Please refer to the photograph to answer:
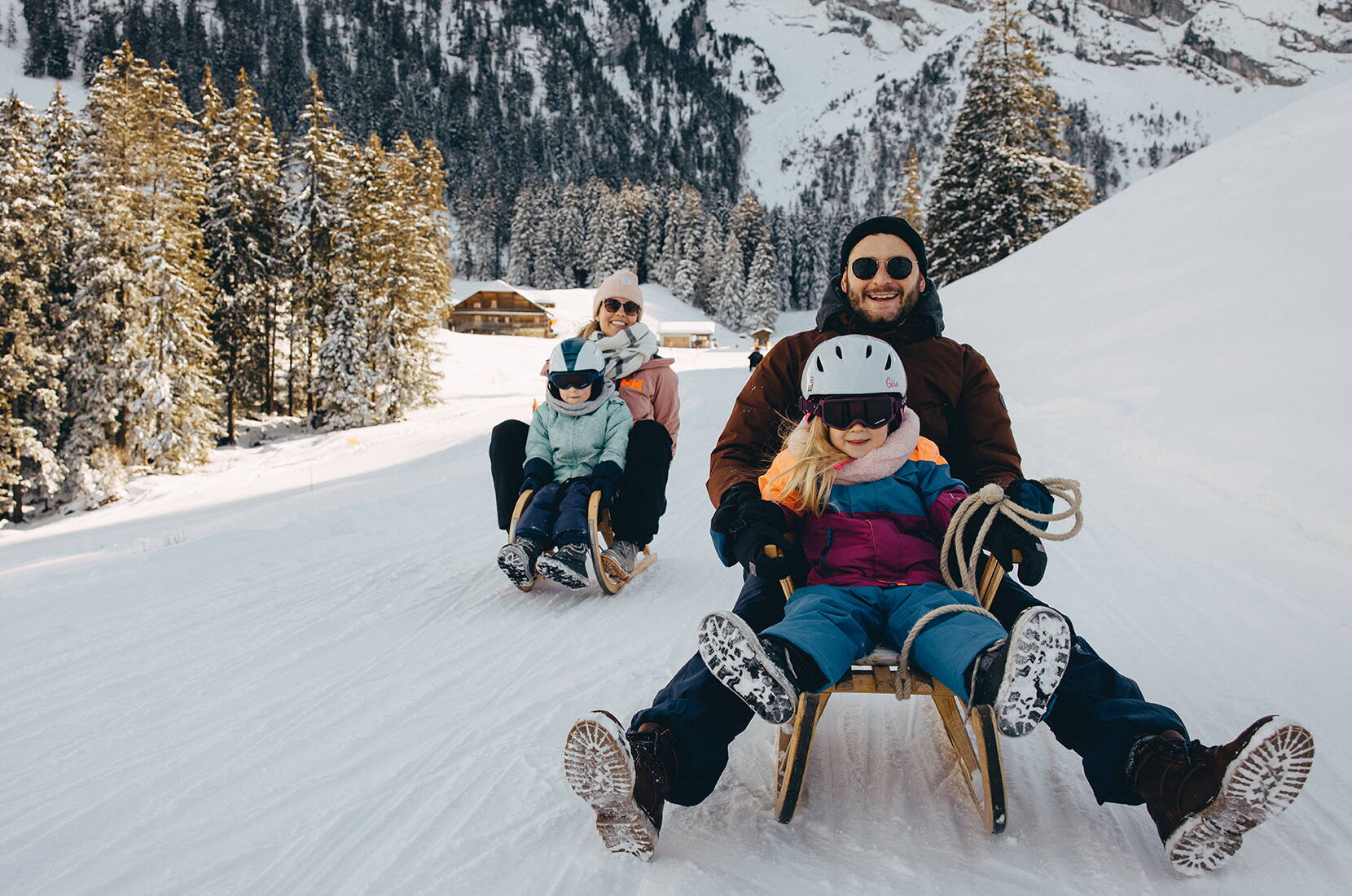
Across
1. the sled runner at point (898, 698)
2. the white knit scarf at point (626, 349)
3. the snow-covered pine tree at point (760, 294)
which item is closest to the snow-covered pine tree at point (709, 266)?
the snow-covered pine tree at point (760, 294)

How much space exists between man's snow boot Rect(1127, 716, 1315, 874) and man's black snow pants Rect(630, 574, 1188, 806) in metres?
0.05

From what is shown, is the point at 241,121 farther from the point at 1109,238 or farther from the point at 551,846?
the point at 551,846

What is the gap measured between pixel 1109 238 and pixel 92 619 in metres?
15.6

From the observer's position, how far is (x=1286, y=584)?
157 inches

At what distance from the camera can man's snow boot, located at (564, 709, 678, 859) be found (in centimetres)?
174

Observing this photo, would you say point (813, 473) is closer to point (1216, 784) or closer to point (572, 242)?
point (1216, 784)

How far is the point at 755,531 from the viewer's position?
224 centimetres

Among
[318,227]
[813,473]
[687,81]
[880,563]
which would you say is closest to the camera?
[880,563]

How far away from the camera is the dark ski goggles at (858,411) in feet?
8.15

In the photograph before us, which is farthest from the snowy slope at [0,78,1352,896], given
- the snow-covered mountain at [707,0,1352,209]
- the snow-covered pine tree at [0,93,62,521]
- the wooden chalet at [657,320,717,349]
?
the snow-covered mountain at [707,0,1352,209]

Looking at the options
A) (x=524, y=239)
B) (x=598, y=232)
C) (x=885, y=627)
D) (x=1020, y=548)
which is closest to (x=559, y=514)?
(x=885, y=627)

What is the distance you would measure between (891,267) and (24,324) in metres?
20.2

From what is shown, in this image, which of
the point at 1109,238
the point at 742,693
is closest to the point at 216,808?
the point at 742,693

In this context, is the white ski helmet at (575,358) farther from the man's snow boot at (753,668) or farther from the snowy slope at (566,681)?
the man's snow boot at (753,668)
